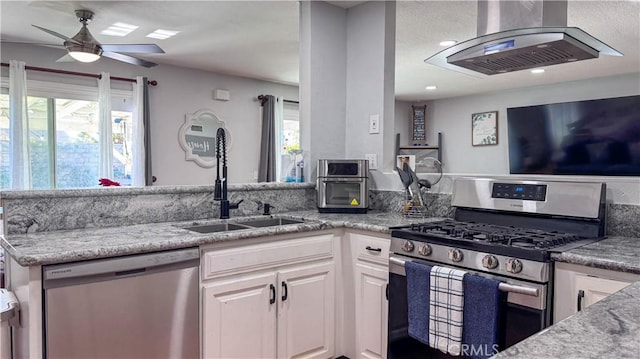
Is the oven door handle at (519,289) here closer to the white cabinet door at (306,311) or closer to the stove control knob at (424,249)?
the stove control knob at (424,249)

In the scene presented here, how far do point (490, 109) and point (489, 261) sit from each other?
5.93 meters

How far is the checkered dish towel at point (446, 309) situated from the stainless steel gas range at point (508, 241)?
0.21 feet

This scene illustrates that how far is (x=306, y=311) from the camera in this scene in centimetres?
213

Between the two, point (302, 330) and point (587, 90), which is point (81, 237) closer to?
point (302, 330)

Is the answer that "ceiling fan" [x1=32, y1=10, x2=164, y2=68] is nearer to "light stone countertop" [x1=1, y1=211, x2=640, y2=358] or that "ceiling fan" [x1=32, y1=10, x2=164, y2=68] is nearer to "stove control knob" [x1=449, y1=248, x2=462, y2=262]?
"light stone countertop" [x1=1, y1=211, x2=640, y2=358]

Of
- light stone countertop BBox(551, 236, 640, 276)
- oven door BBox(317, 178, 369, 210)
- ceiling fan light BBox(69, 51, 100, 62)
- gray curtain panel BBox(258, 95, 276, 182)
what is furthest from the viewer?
gray curtain panel BBox(258, 95, 276, 182)

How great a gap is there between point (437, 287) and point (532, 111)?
196 inches

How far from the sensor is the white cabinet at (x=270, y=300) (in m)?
1.83

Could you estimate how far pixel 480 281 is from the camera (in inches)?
63.4


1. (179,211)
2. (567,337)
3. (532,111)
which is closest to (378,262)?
(179,211)

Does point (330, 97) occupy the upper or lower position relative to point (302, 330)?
upper

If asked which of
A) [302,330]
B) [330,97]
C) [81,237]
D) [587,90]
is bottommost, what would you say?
[302,330]

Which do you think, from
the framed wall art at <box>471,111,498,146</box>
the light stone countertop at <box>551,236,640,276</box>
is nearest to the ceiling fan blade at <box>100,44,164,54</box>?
the light stone countertop at <box>551,236,640,276</box>

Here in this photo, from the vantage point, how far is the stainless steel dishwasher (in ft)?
4.76
